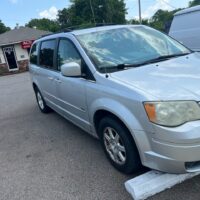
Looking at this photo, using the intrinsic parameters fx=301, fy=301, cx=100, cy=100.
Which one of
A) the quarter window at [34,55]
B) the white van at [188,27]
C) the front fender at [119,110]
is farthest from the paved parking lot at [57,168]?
the white van at [188,27]

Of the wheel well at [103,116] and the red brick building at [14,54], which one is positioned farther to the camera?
the red brick building at [14,54]

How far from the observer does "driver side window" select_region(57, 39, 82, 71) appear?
435 centimetres

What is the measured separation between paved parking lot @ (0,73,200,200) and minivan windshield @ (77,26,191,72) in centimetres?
137

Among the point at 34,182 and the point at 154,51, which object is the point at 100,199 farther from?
the point at 154,51

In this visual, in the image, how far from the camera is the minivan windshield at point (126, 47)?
392 cm

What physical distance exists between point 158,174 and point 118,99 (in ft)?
3.02

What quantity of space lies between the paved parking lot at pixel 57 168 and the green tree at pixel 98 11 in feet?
133

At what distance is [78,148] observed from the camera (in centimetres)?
482

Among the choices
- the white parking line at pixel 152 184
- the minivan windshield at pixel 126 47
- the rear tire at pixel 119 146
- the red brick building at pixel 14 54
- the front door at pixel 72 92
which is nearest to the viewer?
the white parking line at pixel 152 184

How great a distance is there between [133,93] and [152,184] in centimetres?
97

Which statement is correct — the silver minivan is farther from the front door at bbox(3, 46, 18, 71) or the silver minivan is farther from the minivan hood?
the front door at bbox(3, 46, 18, 71)

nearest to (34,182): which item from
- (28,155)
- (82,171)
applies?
(82,171)

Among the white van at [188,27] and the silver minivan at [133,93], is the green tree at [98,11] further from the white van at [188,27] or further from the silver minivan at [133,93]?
the silver minivan at [133,93]

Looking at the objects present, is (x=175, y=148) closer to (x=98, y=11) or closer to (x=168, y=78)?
(x=168, y=78)
